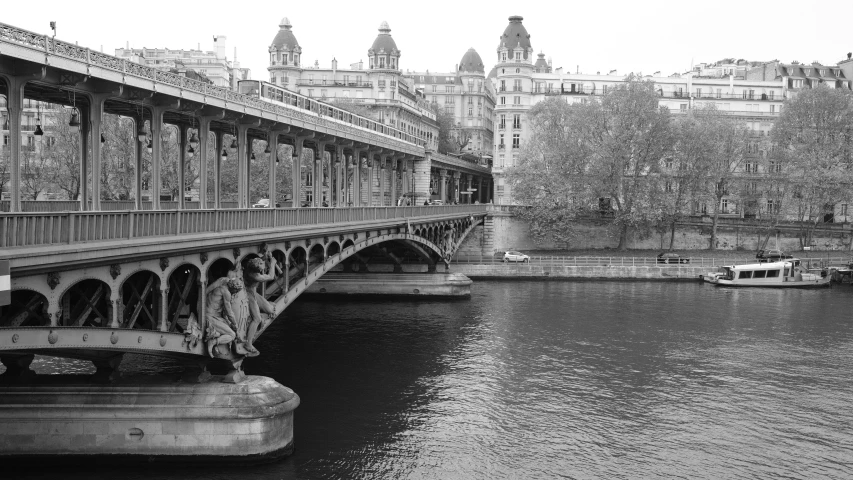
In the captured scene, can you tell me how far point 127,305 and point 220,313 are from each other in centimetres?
313

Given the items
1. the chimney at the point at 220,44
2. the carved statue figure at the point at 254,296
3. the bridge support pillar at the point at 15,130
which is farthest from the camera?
the chimney at the point at 220,44

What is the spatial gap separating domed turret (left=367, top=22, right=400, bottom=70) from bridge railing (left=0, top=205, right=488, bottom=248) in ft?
298

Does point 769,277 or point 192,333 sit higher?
point 192,333

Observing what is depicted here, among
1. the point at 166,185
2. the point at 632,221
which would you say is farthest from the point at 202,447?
the point at 632,221

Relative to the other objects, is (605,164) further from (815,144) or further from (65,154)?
(65,154)

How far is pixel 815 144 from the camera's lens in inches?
3418

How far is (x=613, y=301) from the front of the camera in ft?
197

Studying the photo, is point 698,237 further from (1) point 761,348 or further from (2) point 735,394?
(2) point 735,394

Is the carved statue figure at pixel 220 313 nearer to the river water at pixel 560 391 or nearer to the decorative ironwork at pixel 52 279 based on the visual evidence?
the river water at pixel 560 391

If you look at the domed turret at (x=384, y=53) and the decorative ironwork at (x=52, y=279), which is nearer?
the decorative ironwork at (x=52, y=279)

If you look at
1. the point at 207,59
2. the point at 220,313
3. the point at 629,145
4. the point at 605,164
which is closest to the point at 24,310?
the point at 220,313

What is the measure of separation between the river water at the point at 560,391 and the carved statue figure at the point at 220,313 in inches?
138

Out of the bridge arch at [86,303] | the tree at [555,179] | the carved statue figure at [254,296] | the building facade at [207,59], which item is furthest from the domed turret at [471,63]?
the bridge arch at [86,303]

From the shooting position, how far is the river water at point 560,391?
25297mm
